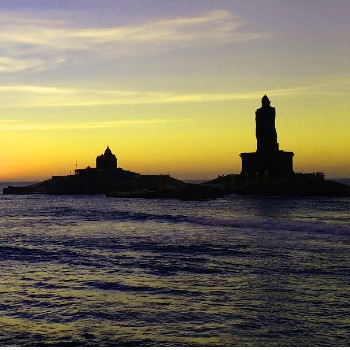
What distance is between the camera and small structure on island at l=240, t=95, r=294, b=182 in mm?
151250

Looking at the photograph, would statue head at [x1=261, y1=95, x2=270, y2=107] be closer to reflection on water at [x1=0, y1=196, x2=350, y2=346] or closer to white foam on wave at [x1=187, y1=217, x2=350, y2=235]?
white foam on wave at [x1=187, y1=217, x2=350, y2=235]

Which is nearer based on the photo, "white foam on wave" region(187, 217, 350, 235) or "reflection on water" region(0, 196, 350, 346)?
"reflection on water" region(0, 196, 350, 346)

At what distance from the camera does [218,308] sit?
15.9 meters

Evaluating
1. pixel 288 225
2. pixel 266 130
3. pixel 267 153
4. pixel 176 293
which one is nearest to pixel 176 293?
pixel 176 293

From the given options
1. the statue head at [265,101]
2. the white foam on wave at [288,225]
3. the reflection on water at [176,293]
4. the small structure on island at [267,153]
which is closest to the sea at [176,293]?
the reflection on water at [176,293]

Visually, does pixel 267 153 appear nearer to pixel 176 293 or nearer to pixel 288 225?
pixel 288 225

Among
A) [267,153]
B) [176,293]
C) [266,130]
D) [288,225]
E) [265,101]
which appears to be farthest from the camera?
[265,101]

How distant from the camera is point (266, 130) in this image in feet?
500

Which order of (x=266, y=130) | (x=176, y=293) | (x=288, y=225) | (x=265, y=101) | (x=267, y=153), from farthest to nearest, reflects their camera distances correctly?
(x=265, y=101) → (x=266, y=130) → (x=267, y=153) → (x=288, y=225) → (x=176, y=293)

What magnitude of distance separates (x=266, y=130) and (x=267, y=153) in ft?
22.8

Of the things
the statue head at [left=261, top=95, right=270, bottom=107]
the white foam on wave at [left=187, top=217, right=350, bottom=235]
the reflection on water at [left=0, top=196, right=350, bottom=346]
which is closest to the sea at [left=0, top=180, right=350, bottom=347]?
the reflection on water at [left=0, top=196, right=350, bottom=346]

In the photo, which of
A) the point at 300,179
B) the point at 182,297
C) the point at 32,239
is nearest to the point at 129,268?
the point at 182,297

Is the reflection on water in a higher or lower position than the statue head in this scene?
lower

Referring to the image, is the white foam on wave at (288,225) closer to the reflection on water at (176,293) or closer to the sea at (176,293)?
the sea at (176,293)
